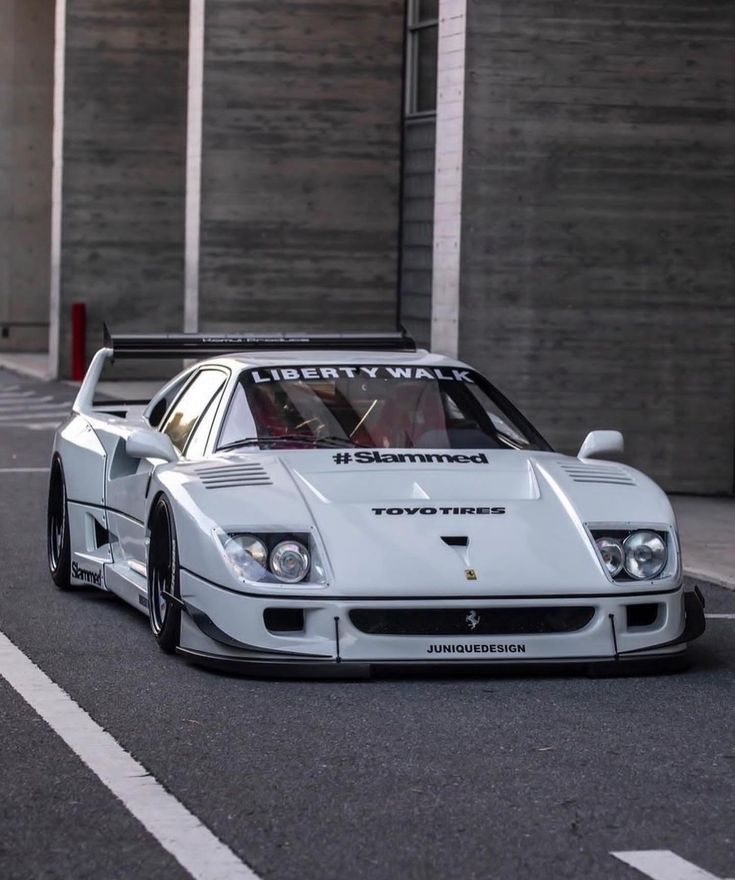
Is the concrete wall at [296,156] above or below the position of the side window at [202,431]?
above

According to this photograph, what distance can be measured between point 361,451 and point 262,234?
15352 millimetres

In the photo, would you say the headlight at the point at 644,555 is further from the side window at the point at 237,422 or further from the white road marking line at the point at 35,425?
the white road marking line at the point at 35,425

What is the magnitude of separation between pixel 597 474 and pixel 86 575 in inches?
110

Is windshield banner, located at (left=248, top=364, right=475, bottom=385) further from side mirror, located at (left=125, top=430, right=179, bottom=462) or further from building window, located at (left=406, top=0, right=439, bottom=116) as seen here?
building window, located at (left=406, top=0, right=439, bottom=116)

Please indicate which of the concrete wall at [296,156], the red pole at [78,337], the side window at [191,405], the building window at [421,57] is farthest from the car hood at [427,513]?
the red pole at [78,337]

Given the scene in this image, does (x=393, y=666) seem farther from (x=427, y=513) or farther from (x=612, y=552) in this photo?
(x=612, y=552)

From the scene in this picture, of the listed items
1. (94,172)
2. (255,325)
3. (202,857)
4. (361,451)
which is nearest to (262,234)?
(255,325)

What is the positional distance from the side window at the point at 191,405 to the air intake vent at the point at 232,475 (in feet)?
2.75

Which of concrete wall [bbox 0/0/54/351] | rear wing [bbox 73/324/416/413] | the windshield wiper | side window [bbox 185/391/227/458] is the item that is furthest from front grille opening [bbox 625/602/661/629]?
concrete wall [bbox 0/0/54/351]

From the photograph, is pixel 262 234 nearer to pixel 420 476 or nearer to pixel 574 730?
pixel 420 476

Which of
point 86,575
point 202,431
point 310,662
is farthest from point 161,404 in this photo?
point 310,662

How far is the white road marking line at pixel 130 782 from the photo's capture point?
16.5 feet

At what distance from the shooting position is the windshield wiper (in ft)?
27.7

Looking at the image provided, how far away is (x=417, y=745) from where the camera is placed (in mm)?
6449
